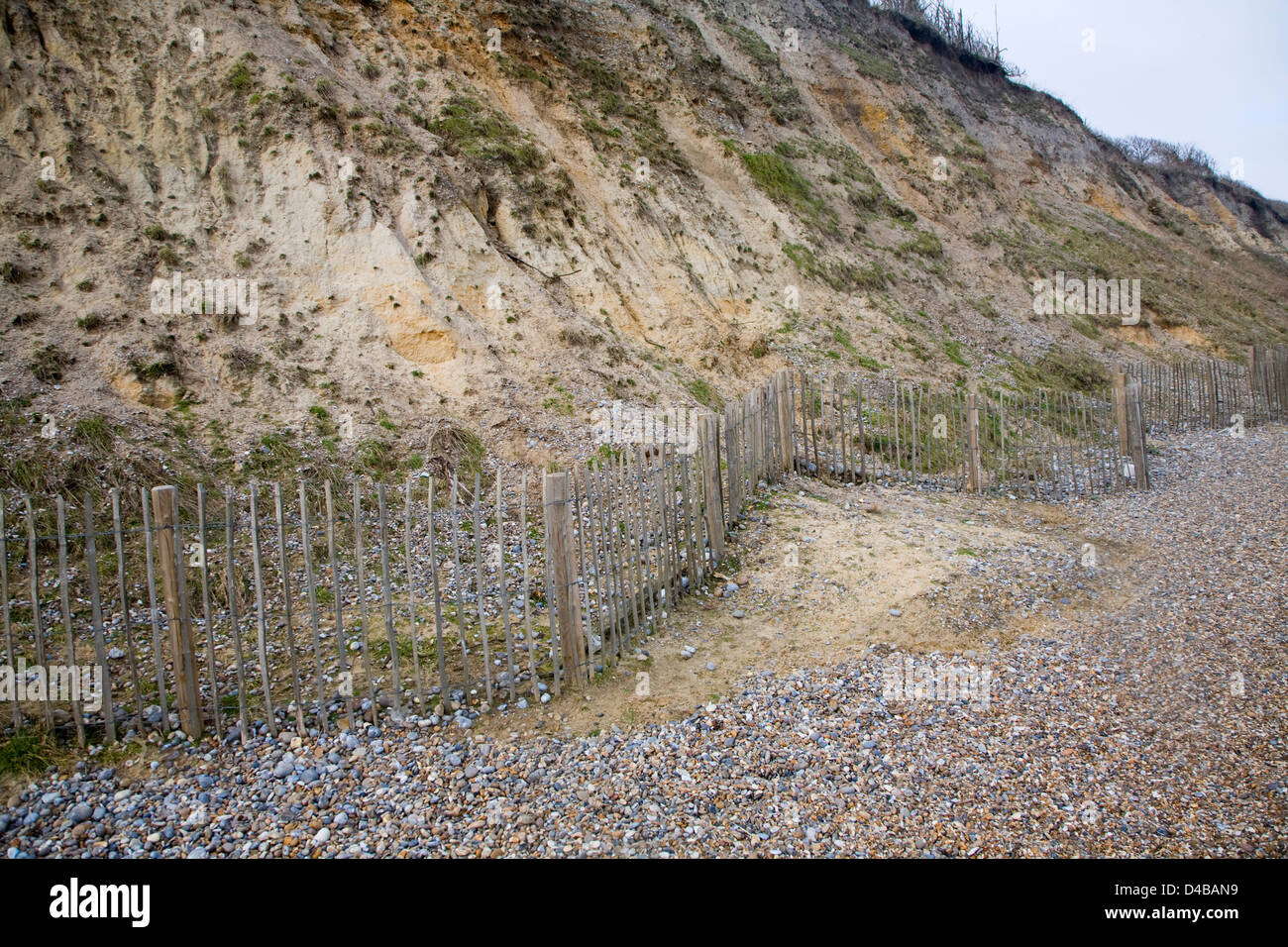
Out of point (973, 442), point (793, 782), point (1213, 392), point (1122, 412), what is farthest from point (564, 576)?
point (1213, 392)

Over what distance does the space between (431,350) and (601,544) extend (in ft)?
16.6

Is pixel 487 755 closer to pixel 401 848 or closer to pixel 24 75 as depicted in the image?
pixel 401 848

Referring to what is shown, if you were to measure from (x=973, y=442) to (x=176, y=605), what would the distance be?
987 cm

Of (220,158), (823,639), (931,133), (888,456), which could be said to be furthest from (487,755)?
(931,133)

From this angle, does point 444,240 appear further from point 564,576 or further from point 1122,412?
point 1122,412

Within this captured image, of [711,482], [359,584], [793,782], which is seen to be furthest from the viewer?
[711,482]

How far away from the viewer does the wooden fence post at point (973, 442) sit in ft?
34.2

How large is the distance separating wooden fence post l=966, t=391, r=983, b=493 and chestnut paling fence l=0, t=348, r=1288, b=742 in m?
1.21

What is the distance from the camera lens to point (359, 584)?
Answer: 4703mm

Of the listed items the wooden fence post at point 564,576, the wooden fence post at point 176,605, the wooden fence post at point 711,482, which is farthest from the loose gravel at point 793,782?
the wooden fence post at point 711,482

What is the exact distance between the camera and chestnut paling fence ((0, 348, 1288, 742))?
4.35m

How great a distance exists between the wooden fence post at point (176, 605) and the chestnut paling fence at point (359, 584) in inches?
0.5

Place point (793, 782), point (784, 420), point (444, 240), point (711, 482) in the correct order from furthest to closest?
1. point (444, 240)
2. point (784, 420)
3. point (711, 482)
4. point (793, 782)

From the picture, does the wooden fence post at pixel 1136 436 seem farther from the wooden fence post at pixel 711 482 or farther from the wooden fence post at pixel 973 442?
the wooden fence post at pixel 711 482
